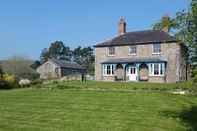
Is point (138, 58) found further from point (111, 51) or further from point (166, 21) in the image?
point (166, 21)

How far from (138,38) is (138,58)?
3.40 meters

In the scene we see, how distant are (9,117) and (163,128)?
641cm

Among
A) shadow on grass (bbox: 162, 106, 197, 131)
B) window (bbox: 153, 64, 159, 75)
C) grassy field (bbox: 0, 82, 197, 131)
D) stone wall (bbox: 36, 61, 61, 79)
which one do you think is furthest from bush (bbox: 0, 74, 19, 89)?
stone wall (bbox: 36, 61, 61, 79)

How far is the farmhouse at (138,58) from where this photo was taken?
1831 inches

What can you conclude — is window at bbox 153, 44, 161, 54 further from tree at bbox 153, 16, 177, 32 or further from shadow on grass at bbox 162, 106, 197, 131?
tree at bbox 153, 16, 177, 32

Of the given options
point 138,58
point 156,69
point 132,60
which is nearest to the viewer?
point 156,69

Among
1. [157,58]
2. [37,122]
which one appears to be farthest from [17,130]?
[157,58]

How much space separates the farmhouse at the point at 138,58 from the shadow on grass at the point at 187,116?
28317 mm

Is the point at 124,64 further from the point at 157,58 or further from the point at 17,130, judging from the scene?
the point at 17,130

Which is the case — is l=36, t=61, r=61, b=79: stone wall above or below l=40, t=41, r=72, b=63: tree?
below

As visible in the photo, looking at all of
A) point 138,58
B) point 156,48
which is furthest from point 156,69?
point 138,58

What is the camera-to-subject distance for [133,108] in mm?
16734

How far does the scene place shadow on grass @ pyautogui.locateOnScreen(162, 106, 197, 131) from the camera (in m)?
13.6

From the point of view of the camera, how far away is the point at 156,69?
4716 centimetres
